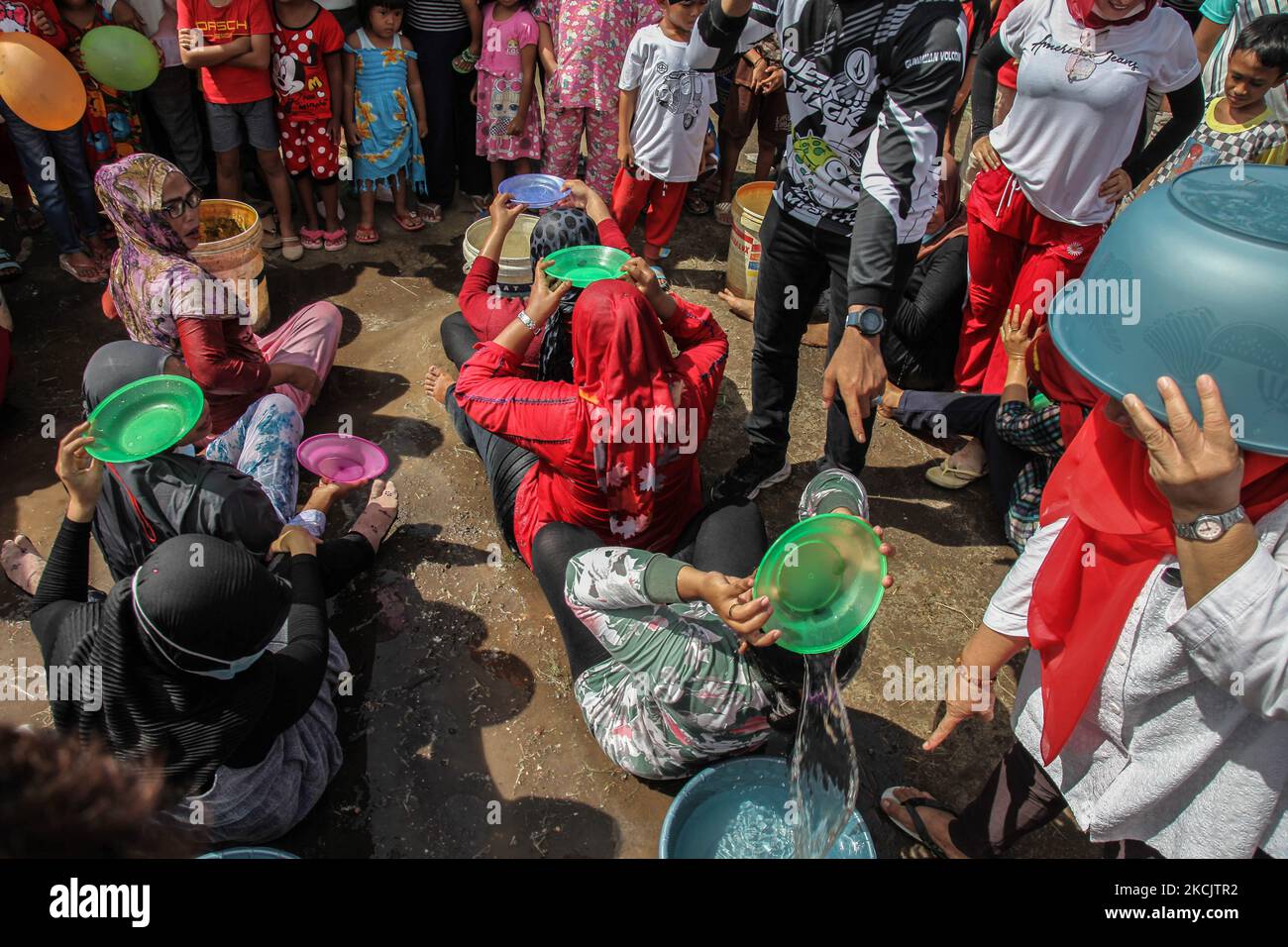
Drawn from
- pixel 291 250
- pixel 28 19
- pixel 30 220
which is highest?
pixel 28 19

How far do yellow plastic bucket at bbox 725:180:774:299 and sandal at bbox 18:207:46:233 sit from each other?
4.24 m

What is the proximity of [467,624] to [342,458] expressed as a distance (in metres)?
1.02

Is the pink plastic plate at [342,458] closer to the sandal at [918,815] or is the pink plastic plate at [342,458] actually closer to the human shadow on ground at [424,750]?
the human shadow on ground at [424,750]


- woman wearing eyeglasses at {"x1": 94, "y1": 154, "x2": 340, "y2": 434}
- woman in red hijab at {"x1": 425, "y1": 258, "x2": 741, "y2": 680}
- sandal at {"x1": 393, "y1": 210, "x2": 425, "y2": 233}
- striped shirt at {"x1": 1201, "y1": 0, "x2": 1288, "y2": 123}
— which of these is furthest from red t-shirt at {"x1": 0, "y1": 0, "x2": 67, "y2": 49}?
striped shirt at {"x1": 1201, "y1": 0, "x2": 1288, "y2": 123}

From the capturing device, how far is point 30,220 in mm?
5059

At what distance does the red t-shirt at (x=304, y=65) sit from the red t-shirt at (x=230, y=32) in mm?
79

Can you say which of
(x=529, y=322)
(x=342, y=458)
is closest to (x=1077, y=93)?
(x=529, y=322)

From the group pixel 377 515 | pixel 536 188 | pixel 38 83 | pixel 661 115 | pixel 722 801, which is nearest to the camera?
pixel 722 801

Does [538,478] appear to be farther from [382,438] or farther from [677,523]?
[382,438]

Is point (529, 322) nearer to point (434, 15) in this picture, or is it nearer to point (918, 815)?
point (918, 815)

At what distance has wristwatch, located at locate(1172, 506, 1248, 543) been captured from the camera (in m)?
1.39

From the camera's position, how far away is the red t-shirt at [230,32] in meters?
4.37
